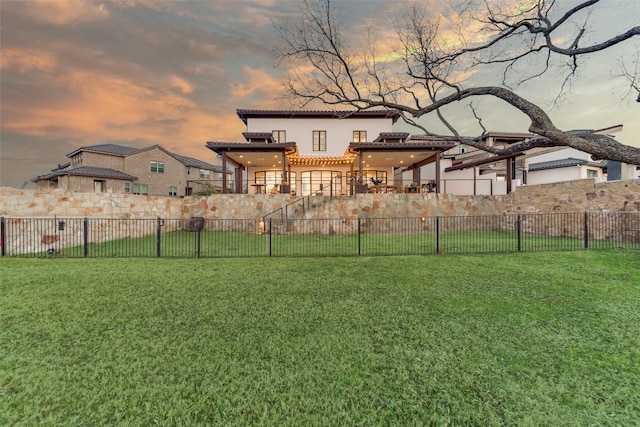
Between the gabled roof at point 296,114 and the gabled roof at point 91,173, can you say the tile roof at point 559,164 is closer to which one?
the gabled roof at point 296,114

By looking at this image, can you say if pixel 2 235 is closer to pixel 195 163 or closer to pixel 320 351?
pixel 320 351

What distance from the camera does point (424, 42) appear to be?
7816mm

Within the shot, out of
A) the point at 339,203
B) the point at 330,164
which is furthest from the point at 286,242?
the point at 330,164

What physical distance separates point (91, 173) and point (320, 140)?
2506 cm

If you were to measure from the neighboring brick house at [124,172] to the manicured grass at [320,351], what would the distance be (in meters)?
20.2

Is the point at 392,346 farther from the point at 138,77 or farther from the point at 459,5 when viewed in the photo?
the point at 138,77

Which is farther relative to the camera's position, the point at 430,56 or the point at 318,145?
the point at 318,145

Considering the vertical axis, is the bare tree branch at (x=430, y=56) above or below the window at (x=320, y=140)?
below

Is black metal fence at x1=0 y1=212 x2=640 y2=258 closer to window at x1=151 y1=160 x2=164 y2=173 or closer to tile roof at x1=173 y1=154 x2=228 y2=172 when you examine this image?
window at x1=151 y1=160 x2=164 y2=173

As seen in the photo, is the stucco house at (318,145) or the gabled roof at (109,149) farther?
the gabled roof at (109,149)

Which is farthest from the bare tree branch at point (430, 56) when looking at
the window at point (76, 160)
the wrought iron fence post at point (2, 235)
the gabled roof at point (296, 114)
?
the window at point (76, 160)

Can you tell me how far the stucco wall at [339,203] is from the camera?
1151 centimetres

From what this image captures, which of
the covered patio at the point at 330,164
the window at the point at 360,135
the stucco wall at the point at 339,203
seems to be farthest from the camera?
the window at the point at 360,135

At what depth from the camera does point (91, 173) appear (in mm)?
27562
